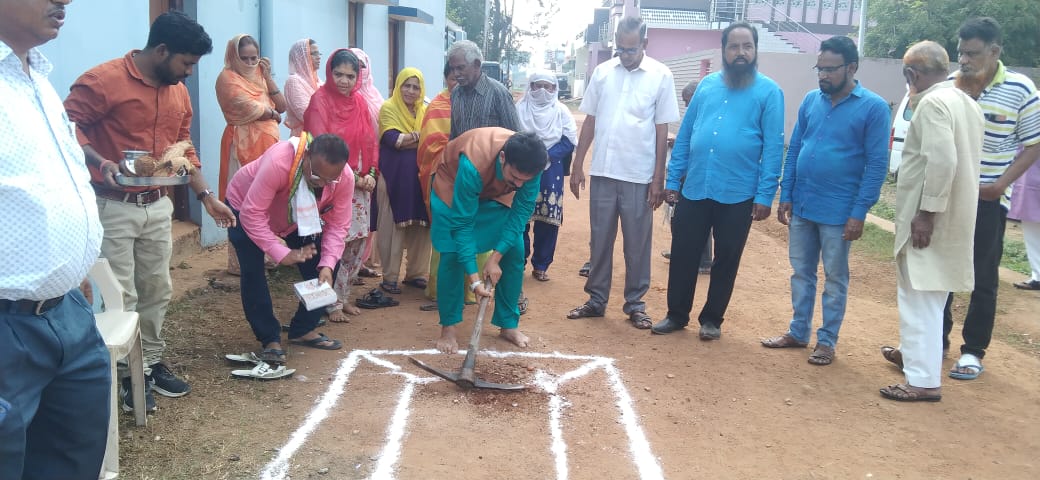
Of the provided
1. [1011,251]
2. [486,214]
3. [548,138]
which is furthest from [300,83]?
[1011,251]

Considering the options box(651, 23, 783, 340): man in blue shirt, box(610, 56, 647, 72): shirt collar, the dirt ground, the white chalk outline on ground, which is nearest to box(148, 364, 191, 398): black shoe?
the dirt ground

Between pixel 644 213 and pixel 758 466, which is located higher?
pixel 644 213

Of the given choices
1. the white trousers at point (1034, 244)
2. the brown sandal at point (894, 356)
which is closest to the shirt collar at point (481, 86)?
the brown sandal at point (894, 356)

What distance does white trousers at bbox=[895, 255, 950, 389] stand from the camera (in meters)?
4.10

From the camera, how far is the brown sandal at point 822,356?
475 cm

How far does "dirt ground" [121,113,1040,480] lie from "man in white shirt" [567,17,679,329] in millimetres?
476

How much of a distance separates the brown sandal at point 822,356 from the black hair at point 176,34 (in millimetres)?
3756

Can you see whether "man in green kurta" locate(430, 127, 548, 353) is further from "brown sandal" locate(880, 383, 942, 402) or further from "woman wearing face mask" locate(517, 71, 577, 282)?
"brown sandal" locate(880, 383, 942, 402)

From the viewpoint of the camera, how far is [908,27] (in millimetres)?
21062

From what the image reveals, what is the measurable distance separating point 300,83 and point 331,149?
219cm

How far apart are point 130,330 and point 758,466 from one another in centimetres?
268

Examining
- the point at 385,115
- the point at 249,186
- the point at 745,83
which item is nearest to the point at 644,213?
the point at 745,83

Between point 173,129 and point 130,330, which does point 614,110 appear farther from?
point 130,330

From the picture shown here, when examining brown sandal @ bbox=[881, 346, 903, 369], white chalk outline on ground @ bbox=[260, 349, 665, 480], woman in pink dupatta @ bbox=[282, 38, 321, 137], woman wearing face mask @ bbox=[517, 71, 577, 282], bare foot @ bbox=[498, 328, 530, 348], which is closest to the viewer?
white chalk outline on ground @ bbox=[260, 349, 665, 480]
